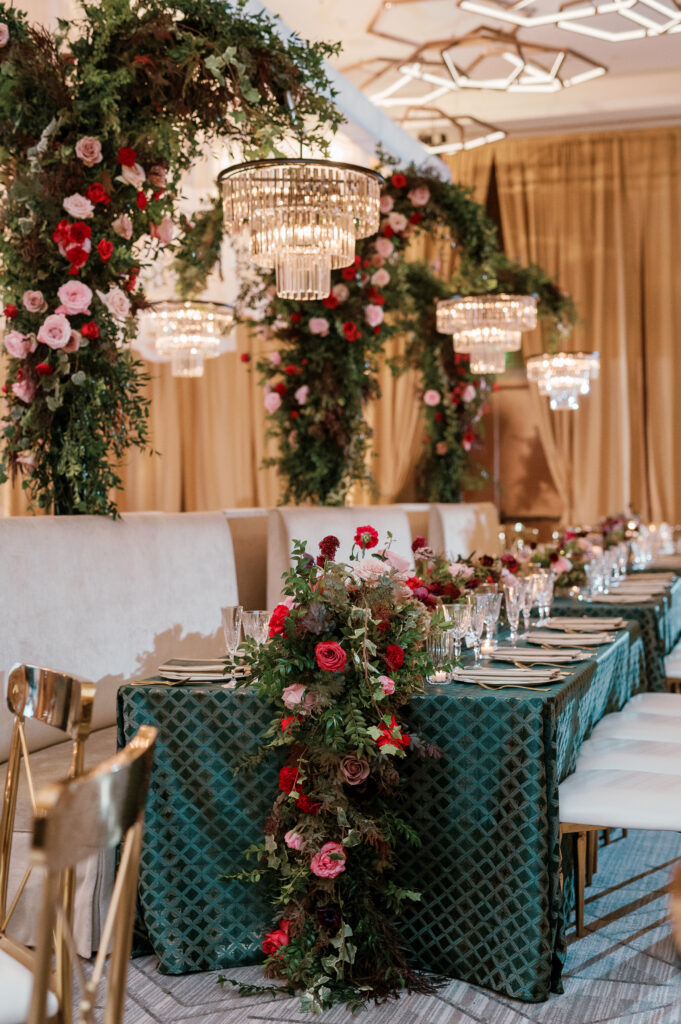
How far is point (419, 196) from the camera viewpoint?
5820mm

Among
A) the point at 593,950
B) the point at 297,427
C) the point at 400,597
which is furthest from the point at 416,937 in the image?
the point at 297,427

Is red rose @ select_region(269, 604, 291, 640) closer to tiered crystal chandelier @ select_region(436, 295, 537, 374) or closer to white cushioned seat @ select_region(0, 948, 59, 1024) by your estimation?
white cushioned seat @ select_region(0, 948, 59, 1024)

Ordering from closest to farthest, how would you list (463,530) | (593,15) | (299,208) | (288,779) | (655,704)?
(288,779) < (299,208) < (655,704) < (463,530) < (593,15)

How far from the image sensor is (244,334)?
9125 mm

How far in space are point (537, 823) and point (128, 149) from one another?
2350mm

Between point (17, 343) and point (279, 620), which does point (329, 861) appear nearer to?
point (279, 620)

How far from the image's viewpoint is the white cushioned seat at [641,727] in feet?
10.3

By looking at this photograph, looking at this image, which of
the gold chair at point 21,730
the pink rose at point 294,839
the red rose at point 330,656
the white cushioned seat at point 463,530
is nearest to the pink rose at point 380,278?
the white cushioned seat at point 463,530

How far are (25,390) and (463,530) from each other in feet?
11.9

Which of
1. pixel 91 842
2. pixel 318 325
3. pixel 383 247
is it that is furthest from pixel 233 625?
pixel 383 247

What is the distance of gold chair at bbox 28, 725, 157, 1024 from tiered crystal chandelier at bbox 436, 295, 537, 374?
195 inches

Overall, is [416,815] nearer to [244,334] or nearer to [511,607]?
[511,607]

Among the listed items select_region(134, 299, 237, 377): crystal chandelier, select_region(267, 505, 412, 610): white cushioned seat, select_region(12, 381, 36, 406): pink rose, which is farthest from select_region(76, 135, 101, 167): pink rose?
select_region(134, 299, 237, 377): crystal chandelier

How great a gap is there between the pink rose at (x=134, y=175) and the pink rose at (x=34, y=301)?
459 millimetres
